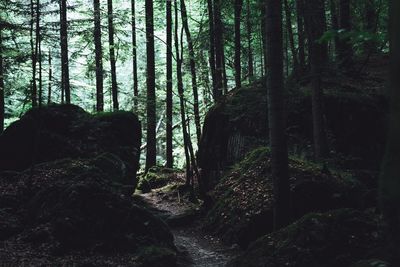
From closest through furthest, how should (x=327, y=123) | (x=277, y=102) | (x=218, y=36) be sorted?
(x=277, y=102)
(x=327, y=123)
(x=218, y=36)

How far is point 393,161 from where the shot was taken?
7.73ft

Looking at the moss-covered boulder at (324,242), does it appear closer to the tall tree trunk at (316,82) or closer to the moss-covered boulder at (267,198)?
the moss-covered boulder at (267,198)

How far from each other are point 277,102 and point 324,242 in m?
2.66

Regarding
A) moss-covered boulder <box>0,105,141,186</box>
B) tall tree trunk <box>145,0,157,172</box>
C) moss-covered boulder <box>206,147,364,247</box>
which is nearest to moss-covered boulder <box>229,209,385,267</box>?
→ moss-covered boulder <box>206,147,364,247</box>

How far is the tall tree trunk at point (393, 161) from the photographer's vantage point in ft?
7.38

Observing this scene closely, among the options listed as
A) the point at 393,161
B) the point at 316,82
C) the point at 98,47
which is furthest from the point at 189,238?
the point at 98,47

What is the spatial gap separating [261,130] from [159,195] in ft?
17.6

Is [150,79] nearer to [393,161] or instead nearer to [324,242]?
[324,242]

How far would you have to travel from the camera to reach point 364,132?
13023 mm

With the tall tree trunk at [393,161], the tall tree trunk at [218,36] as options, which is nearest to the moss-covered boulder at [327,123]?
the tall tree trunk at [218,36]

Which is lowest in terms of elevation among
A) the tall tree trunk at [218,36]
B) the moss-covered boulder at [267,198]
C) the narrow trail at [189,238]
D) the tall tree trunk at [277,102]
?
the narrow trail at [189,238]

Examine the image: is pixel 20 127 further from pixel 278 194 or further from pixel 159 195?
pixel 278 194

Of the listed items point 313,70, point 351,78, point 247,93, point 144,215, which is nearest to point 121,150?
point 247,93

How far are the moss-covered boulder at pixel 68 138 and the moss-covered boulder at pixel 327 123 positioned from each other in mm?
3889
